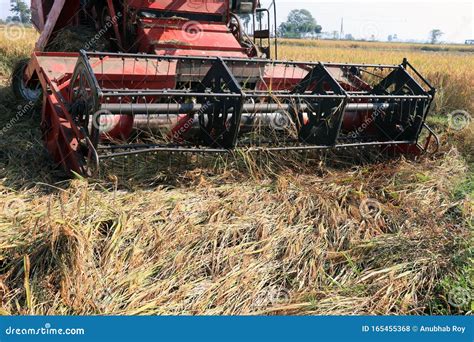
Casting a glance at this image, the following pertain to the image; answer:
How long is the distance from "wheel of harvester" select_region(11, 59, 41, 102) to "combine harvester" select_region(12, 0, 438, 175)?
20 millimetres

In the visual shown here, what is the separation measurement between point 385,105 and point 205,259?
8.28 feet

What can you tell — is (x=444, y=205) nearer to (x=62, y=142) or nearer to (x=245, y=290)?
(x=245, y=290)

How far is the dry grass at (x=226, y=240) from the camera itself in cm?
255

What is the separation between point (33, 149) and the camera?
13.7ft

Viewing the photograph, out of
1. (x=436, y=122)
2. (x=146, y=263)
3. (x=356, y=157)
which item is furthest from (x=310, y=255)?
(x=436, y=122)

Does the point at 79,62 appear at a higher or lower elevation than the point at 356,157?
higher
